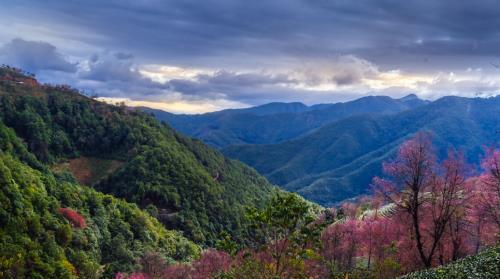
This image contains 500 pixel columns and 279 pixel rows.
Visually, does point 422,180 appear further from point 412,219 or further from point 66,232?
point 66,232

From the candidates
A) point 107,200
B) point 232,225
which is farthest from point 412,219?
point 232,225

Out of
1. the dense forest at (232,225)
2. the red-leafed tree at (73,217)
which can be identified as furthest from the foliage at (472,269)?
the red-leafed tree at (73,217)

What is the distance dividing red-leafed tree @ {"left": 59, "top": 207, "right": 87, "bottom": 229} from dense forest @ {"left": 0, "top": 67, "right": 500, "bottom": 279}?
0.30 m

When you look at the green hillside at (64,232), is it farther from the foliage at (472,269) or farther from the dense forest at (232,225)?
the foliage at (472,269)

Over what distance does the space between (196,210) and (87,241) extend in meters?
75.6

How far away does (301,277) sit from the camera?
3159cm

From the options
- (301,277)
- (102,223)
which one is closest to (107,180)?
(102,223)

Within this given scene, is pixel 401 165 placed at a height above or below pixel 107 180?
above

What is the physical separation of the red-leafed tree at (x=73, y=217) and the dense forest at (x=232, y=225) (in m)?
0.30

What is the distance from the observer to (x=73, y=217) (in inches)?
4803

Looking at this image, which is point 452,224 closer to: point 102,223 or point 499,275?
point 499,275

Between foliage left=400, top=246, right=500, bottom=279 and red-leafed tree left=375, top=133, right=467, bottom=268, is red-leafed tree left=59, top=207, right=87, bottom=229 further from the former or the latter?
foliage left=400, top=246, right=500, bottom=279

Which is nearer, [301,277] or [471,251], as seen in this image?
[301,277]

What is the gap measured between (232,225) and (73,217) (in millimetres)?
84760
